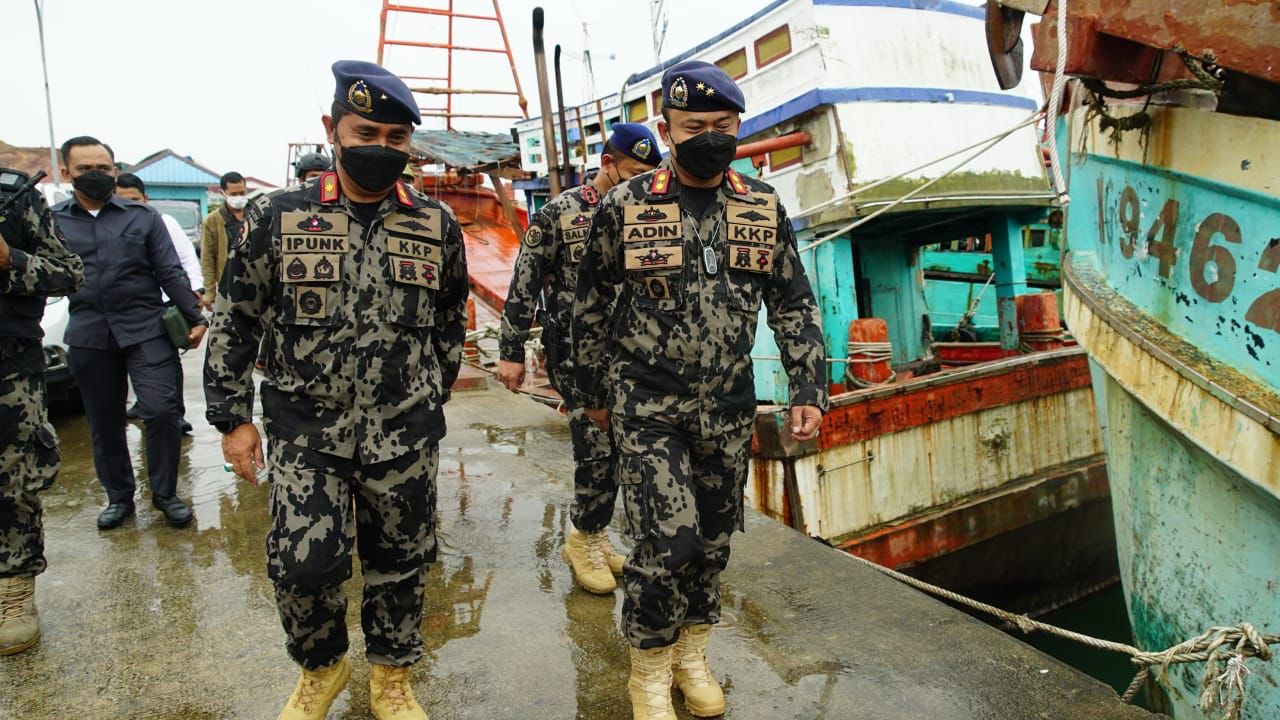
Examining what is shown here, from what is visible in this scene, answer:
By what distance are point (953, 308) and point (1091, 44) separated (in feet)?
24.2

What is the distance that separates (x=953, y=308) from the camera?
31.2 feet

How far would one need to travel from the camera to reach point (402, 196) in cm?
228

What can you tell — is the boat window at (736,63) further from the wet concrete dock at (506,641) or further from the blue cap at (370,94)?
the blue cap at (370,94)

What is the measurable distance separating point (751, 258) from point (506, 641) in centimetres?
162

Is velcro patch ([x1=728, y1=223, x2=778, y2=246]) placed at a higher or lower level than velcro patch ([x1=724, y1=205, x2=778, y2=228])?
lower

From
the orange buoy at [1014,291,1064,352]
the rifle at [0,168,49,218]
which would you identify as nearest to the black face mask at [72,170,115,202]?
the rifle at [0,168,49,218]

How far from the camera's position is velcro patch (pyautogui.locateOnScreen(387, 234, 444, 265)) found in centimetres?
222

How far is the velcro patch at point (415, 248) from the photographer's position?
2225 mm

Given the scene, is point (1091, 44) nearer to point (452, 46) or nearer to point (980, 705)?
point (980, 705)

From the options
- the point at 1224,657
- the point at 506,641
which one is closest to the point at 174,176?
the point at 506,641

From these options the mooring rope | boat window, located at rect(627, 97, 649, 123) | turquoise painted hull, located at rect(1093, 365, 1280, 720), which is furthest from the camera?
boat window, located at rect(627, 97, 649, 123)

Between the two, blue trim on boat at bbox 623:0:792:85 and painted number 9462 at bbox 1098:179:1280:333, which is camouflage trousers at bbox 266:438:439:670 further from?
blue trim on boat at bbox 623:0:792:85

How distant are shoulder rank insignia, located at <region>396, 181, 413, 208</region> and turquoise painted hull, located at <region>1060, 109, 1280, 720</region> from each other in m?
2.47

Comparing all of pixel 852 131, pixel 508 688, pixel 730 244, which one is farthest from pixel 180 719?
pixel 852 131
